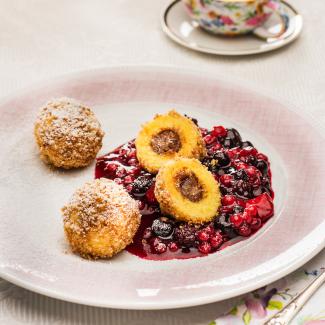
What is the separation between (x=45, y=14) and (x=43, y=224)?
71.2 inches

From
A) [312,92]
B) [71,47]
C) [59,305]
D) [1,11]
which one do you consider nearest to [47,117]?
[59,305]

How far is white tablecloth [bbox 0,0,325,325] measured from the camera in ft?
9.00

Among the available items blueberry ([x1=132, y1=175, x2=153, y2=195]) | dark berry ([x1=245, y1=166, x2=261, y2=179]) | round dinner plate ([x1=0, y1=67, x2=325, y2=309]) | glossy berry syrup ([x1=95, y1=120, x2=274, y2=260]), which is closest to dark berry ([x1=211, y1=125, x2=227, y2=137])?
glossy berry syrup ([x1=95, y1=120, x2=274, y2=260])

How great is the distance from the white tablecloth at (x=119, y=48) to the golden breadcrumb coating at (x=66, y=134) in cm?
40

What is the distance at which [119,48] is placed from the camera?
3000 millimetres

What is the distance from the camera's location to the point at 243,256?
1658 mm

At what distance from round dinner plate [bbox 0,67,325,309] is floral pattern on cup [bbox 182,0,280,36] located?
0.52 m

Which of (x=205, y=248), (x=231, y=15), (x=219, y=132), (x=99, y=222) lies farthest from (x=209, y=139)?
(x=231, y=15)

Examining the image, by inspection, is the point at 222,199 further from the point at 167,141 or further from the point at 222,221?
the point at 167,141

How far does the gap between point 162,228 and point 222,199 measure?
0.81ft

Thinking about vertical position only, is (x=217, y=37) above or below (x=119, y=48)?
above

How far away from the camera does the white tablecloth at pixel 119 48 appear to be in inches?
108

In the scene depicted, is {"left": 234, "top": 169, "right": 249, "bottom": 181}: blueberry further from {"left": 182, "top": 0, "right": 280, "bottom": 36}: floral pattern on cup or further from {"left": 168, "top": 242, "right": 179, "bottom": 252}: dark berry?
{"left": 182, "top": 0, "right": 280, "bottom": 36}: floral pattern on cup

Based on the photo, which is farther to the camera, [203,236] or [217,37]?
[217,37]
